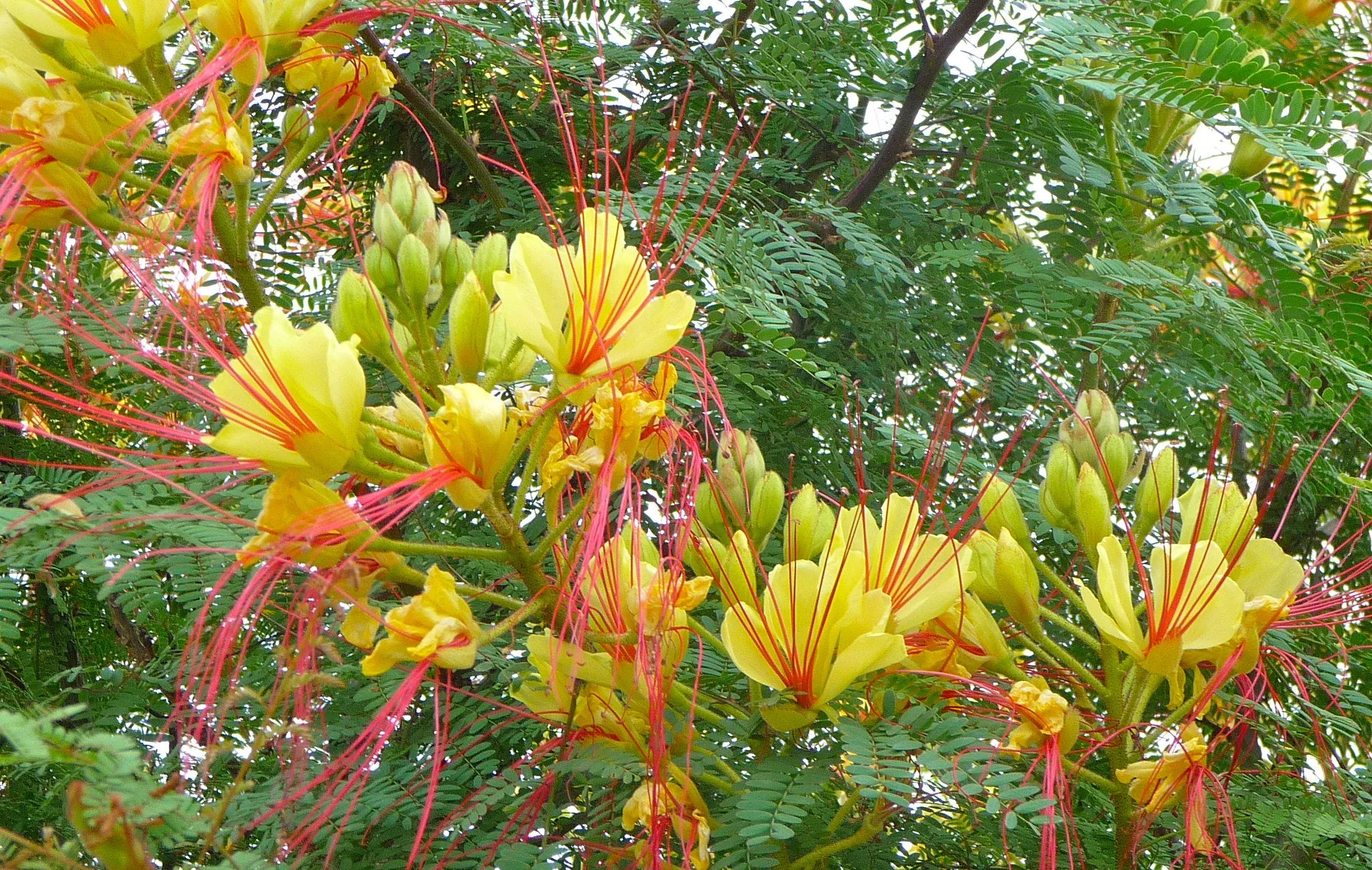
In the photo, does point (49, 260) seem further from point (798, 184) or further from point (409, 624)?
point (798, 184)

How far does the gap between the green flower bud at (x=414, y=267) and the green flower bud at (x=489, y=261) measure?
0.18 feet

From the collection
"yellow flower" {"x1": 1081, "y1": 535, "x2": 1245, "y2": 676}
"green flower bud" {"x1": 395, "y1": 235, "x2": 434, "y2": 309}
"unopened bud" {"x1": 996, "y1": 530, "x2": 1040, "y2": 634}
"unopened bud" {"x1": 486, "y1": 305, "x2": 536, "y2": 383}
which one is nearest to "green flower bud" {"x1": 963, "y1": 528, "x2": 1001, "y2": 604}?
"unopened bud" {"x1": 996, "y1": 530, "x2": 1040, "y2": 634}

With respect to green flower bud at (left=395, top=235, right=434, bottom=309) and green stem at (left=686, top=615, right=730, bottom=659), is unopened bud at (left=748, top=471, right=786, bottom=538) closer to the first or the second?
green stem at (left=686, top=615, right=730, bottom=659)

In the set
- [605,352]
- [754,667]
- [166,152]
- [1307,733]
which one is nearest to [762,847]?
→ [754,667]

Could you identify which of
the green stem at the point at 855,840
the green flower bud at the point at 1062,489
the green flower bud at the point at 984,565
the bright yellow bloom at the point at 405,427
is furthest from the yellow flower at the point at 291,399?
the green flower bud at the point at 1062,489

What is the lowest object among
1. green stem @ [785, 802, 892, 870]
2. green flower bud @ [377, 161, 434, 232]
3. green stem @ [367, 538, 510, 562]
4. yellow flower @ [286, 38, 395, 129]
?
green stem @ [785, 802, 892, 870]

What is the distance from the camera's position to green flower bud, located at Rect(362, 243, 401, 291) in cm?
123

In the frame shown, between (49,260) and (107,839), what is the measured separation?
1130 mm

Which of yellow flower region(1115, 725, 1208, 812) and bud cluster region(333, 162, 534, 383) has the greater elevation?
bud cluster region(333, 162, 534, 383)

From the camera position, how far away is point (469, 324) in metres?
1.20

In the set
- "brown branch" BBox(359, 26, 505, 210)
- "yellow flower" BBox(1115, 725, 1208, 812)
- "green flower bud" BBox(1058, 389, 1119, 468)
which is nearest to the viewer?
"yellow flower" BBox(1115, 725, 1208, 812)

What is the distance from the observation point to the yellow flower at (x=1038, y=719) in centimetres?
123

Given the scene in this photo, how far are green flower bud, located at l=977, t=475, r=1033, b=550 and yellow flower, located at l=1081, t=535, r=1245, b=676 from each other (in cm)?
14

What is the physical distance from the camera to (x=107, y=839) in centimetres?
75
